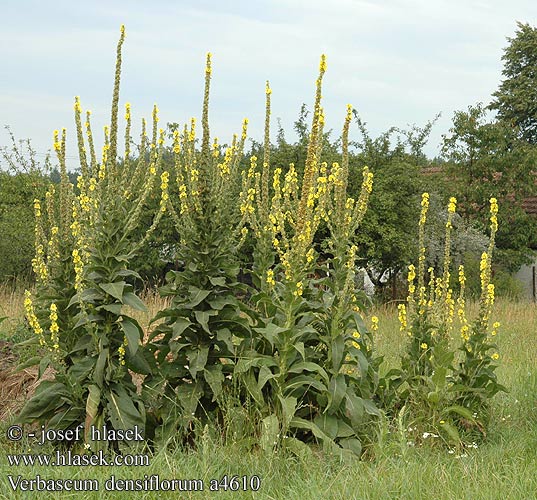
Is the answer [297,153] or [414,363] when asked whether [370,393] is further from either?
[297,153]

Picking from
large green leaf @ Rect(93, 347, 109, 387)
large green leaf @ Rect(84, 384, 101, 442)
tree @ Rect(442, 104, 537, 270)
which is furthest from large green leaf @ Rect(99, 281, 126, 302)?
tree @ Rect(442, 104, 537, 270)

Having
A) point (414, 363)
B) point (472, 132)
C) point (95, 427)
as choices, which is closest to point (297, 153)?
point (472, 132)

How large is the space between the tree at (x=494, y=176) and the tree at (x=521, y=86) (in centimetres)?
1079

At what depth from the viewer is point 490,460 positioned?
19.4 ft

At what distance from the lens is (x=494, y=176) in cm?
2617

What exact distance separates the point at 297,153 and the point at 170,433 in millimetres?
14806

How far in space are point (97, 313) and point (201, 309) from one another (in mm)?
791

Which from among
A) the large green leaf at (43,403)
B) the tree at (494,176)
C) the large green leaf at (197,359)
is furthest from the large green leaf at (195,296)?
the tree at (494,176)

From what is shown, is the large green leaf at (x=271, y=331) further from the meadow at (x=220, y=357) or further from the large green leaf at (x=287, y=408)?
the large green leaf at (x=287, y=408)

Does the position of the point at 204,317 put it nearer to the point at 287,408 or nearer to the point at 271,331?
the point at 271,331

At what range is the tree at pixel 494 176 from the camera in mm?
25453

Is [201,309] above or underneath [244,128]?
underneath

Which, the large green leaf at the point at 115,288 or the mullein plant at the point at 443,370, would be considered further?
the mullein plant at the point at 443,370

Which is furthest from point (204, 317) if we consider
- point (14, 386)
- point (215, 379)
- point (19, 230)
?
point (19, 230)
